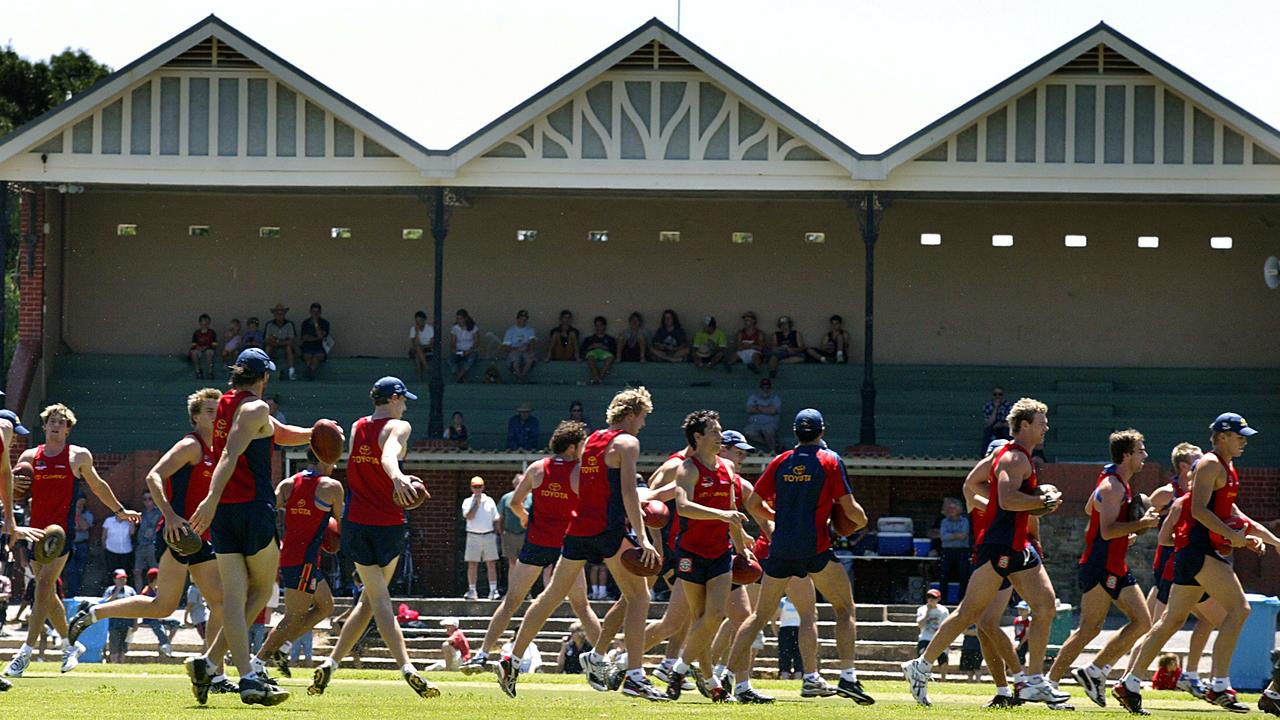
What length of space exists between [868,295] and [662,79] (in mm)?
4239

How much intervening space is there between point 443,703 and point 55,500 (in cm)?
465

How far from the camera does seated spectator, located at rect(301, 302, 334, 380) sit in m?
29.9

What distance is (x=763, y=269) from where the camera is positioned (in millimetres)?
31359

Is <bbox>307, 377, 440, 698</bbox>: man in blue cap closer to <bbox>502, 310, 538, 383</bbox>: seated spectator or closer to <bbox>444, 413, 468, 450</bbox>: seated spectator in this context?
<bbox>444, 413, 468, 450</bbox>: seated spectator

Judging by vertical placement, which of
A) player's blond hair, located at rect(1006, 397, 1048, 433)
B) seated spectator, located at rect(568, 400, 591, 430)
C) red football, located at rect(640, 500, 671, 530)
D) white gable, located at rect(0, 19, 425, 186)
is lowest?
red football, located at rect(640, 500, 671, 530)

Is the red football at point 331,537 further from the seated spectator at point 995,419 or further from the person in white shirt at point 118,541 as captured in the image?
the seated spectator at point 995,419

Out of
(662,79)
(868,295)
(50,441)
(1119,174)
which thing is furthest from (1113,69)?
(50,441)

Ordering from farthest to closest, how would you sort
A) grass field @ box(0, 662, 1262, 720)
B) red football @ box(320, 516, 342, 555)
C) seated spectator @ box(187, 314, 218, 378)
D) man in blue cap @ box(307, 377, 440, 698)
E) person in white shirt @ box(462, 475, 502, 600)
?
seated spectator @ box(187, 314, 218, 378), person in white shirt @ box(462, 475, 502, 600), red football @ box(320, 516, 342, 555), man in blue cap @ box(307, 377, 440, 698), grass field @ box(0, 662, 1262, 720)

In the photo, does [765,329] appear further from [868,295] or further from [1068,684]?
A: [1068,684]

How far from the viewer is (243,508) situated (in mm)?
10914

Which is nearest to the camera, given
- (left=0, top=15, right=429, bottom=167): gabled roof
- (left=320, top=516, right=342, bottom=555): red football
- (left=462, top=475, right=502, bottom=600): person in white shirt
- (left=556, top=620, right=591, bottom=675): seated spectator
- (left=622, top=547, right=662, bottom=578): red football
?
(left=622, top=547, right=662, bottom=578): red football

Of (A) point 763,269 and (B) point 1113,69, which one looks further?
(A) point 763,269

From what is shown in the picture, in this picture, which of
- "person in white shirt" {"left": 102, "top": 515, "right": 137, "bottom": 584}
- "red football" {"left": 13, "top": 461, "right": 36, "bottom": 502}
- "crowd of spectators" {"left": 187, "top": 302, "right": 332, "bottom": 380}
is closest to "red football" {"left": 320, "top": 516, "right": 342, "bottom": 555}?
"red football" {"left": 13, "top": 461, "right": 36, "bottom": 502}

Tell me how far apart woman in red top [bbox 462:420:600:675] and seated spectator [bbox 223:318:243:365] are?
16671 mm
